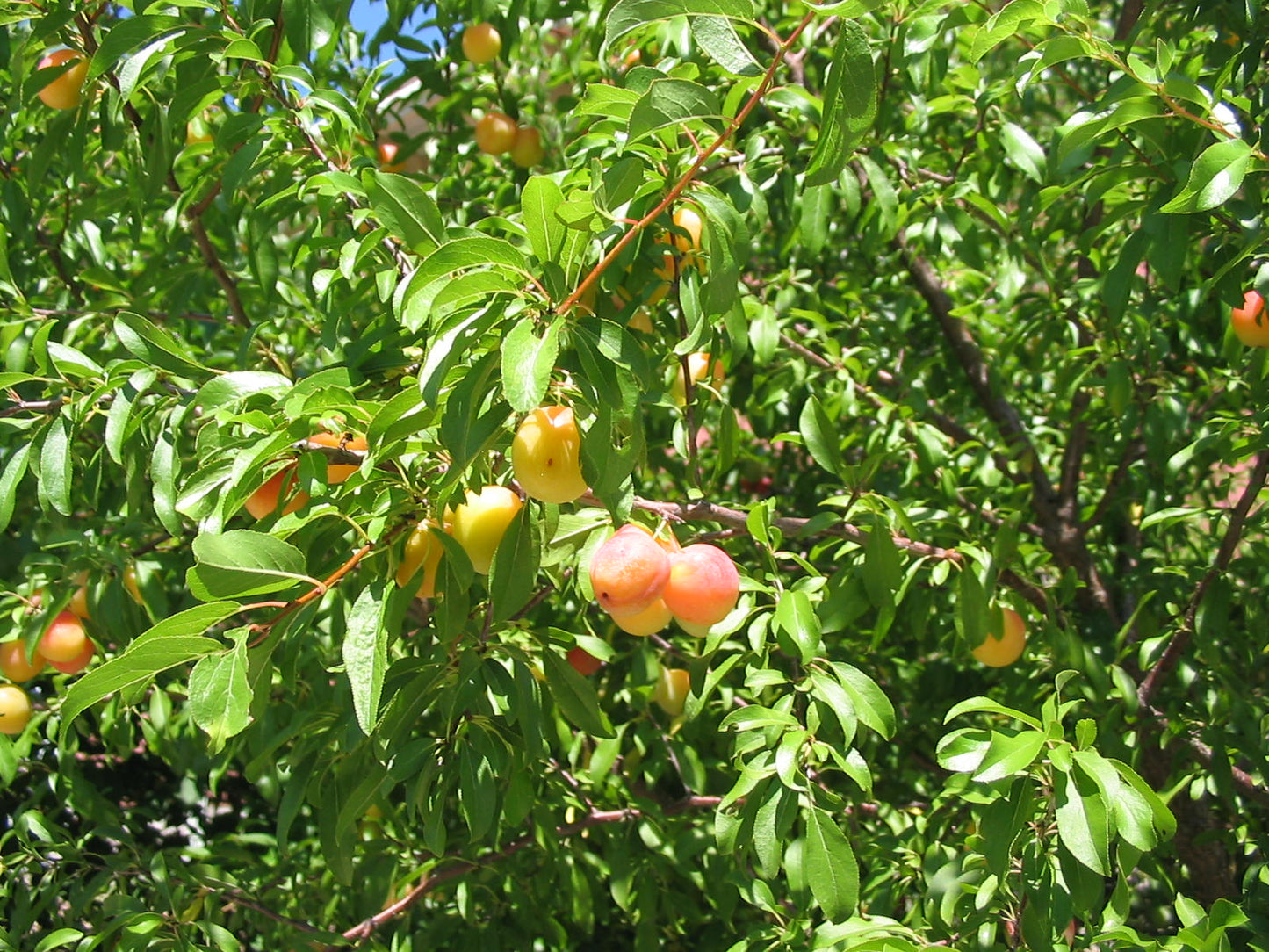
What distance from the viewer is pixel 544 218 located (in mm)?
1003

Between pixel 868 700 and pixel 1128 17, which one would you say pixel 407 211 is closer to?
pixel 868 700

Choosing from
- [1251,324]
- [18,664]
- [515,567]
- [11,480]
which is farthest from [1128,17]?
[18,664]

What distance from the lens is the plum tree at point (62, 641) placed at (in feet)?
5.95

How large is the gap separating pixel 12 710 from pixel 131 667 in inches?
49.9

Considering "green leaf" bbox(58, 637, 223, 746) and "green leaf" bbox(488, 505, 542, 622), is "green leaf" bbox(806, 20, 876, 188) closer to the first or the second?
"green leaf" bbox(488, 505, 542, 622)

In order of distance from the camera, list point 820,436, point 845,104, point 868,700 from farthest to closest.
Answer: point 820,436 → point 868,700 → point 845,104

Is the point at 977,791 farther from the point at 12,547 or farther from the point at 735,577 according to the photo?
the point at 12,547

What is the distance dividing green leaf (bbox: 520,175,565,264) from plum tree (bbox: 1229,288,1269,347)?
1.12m

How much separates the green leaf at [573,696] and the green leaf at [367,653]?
328 millimetres

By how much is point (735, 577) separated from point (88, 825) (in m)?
1.94

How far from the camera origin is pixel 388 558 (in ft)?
3.70

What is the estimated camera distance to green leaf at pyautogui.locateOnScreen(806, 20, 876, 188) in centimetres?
84

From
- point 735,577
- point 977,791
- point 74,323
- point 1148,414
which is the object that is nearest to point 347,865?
point 735,577

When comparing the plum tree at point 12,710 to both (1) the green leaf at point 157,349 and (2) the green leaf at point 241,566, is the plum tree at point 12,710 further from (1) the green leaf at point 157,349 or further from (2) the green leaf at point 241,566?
(2) the green leaf at point 241,566
